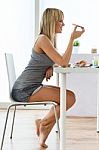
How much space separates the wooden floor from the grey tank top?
472 mm

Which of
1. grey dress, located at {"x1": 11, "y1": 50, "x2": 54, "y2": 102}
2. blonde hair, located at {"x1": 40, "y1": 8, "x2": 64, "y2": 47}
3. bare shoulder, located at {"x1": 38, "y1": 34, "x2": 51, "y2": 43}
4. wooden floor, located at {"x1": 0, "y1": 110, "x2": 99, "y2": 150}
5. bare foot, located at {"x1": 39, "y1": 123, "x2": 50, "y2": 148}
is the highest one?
blonde hair, located at {"x1": 40, "y1": 8, "x2": 64, "y2": 47}

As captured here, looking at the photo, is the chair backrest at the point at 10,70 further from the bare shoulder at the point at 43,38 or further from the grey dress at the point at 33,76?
the bare shoulder at the point at 43,38

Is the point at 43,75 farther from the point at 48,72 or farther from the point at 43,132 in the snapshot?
the point at 43,132

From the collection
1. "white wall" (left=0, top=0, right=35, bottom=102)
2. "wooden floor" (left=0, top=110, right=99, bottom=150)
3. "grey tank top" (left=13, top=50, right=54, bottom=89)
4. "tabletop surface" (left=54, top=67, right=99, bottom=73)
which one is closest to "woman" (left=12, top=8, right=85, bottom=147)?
"grey tank top" (left=13, top=50, right=54, bottom=89)

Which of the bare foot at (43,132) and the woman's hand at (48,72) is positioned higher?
the woman's hand at (48,72)

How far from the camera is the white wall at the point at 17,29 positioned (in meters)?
4.77

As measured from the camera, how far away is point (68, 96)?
103 inches

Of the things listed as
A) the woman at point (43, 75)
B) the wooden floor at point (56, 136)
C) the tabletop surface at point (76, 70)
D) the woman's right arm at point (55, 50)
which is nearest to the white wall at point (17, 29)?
the wooden floor at point (56, 136)

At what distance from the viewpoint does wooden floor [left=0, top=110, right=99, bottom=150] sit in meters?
2.69

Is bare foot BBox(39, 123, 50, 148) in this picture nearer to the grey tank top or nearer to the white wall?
the grey tank top

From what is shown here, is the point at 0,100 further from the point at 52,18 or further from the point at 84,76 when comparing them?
the point at 52,18

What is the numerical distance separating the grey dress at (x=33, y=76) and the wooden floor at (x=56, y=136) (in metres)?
0.41

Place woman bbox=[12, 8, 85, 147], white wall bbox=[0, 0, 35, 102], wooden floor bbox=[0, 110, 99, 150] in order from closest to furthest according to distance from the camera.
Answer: woman bbox=[12, 8, 85, 147], wooden floor bbox=[0, 110, 99, 150], white wall bbox=[0, 0, 35, 102]

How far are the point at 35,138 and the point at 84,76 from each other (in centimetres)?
127
